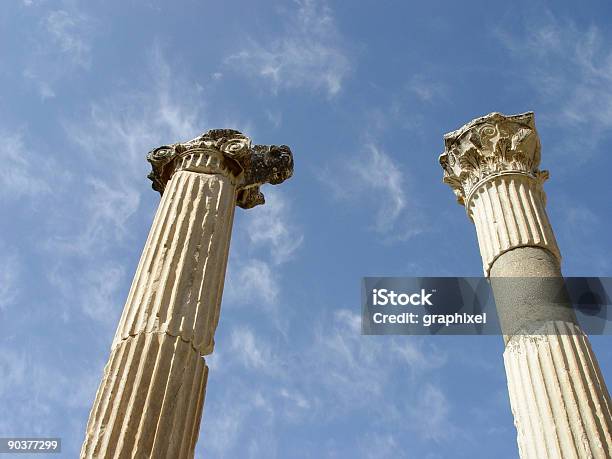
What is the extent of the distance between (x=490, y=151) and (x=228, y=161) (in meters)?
5.59

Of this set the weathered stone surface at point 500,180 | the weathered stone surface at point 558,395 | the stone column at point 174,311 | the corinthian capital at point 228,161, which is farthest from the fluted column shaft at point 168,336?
the weathered stone surface at point 500,180

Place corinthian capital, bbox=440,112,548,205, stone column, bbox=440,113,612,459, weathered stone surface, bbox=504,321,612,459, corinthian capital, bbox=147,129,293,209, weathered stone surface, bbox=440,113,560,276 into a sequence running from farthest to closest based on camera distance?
corinthian capital, bbox=440,112,548,205 < corinthian capital, bbox=147,129,293,209 < weathered stone surface, bbox=440,113,560,276 < stone column, bbox=440,113,612,459 < weathered stone surface, bbox=504,321,612,459

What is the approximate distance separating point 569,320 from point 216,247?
19.3 feet

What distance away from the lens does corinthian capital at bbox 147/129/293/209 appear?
14578mm

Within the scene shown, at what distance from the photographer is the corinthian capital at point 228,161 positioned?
1458 centimetres

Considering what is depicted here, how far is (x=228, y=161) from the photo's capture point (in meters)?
14.7

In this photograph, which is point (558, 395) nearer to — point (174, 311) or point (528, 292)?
point (528, 292)

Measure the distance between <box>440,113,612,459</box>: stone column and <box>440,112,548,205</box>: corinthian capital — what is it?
0.8 inches

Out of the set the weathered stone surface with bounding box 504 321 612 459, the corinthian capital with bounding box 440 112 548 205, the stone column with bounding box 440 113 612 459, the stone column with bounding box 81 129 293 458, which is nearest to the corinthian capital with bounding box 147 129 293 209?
the stone column with bounding box 81 129 293 458

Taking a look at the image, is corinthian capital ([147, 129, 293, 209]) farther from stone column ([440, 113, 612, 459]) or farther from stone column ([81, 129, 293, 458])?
stone column ([440, 113, 612, 459])

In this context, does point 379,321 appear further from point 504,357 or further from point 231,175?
point 231,175

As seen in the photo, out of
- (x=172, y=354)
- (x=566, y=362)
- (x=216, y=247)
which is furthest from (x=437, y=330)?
(x=172, y=354)

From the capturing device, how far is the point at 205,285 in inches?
451

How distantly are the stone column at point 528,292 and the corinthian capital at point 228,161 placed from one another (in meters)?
4.03
